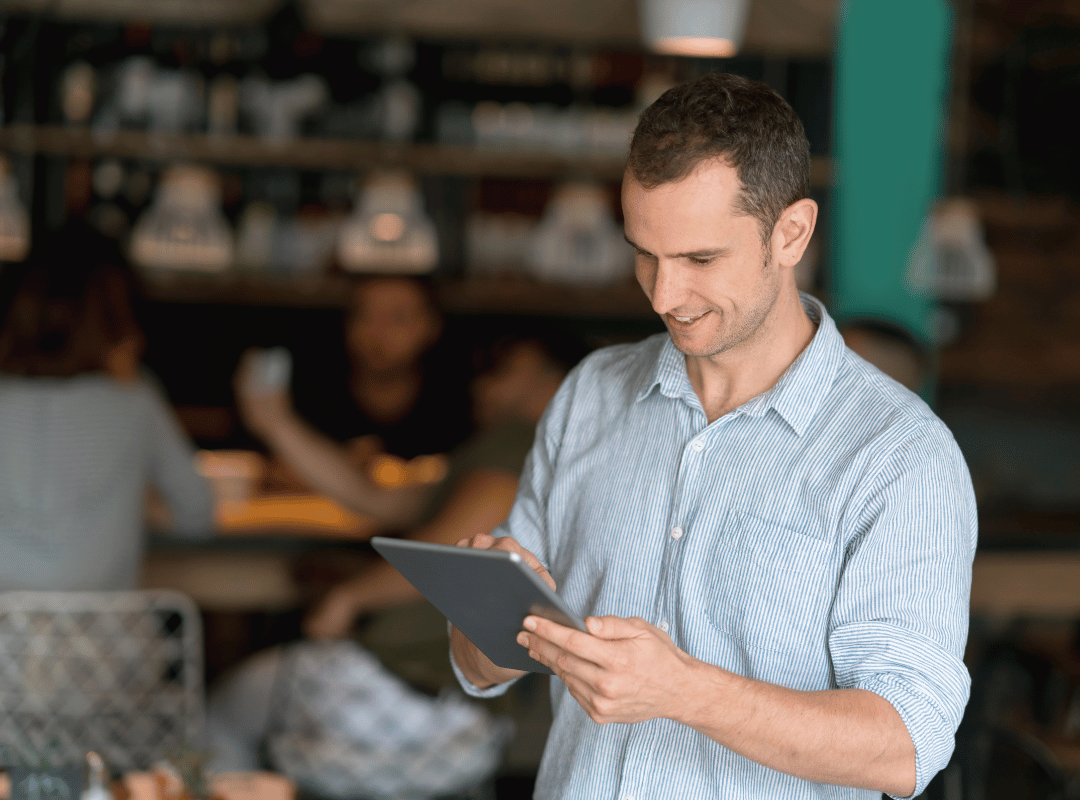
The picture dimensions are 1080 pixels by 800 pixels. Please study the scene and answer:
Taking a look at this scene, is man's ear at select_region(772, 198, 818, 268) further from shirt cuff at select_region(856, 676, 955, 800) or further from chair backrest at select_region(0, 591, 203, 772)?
chair backrest at select_region(0, 591, 203, 772)

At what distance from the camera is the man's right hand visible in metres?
1.19

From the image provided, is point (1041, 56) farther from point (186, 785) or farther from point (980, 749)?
point (186, 785)

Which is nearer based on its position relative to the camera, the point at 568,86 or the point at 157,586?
the point at 157,586

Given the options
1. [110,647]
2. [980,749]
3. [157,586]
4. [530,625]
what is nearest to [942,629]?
[530,625]

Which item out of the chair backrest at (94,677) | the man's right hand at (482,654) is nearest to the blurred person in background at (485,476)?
Answer: the chair backrest at (94,677)

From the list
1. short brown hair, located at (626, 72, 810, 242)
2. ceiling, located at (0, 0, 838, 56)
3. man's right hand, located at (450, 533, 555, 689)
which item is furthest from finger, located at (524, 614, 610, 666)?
ceiling, located at (0, 0, 838, 56)

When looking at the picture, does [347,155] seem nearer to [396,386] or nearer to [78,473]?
[396,386]

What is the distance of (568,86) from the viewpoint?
13.8 feet

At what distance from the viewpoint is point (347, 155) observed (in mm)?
4031

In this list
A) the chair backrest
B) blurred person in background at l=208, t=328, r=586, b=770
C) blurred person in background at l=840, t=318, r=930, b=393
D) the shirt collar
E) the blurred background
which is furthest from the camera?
the blurred background

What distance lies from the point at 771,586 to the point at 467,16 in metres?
3.44

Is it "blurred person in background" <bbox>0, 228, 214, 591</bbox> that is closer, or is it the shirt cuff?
the shirt cuff

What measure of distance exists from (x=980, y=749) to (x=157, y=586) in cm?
210

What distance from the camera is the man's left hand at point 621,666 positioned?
0.95m
